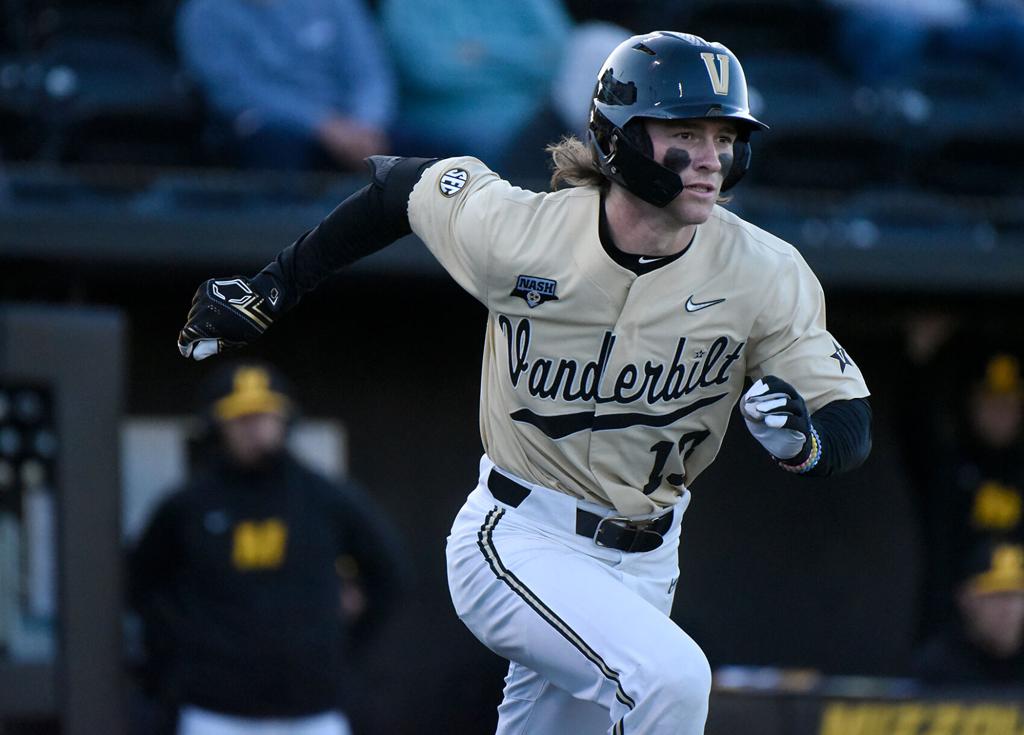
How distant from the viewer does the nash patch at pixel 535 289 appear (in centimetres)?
335

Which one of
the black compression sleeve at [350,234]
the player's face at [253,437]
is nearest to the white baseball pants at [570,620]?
the black compression sleeve at [350,234]

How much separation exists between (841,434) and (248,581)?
290 cm

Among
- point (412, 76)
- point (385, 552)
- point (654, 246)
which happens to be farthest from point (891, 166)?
point (654, 246)

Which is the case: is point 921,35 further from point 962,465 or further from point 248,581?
point 248,581

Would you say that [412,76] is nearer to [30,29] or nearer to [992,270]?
[30,29]

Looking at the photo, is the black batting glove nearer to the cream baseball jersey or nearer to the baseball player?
the baseball player

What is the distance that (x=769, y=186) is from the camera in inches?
269

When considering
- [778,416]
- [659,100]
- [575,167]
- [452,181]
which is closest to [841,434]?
[778,416]

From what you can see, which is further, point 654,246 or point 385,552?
point 385,552

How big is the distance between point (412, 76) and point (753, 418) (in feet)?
12.3

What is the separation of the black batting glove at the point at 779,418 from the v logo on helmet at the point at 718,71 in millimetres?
564

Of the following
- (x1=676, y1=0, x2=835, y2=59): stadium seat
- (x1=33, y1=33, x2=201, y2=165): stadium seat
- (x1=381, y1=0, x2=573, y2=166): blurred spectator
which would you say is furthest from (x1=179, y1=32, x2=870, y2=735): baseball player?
(x1=676, y1=0, x2=835, y2=59): stadium seat

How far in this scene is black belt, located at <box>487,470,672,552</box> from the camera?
11.2 ft

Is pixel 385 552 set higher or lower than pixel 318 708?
higher
